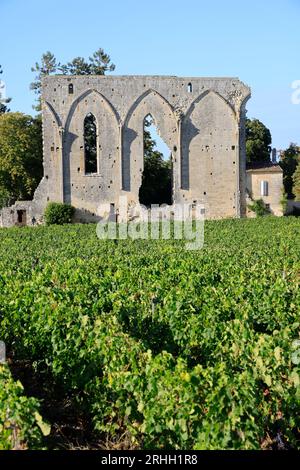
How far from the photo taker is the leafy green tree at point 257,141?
5309 centimetres

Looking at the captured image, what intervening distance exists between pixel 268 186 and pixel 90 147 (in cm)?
1298

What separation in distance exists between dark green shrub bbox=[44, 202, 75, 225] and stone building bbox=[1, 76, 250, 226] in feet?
2.79

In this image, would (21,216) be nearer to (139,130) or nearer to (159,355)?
(139,130)

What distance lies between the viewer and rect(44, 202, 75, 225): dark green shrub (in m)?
33.4

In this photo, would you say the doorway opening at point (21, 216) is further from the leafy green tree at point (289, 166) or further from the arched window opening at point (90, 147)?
the leafy green tree at point (289, 166)

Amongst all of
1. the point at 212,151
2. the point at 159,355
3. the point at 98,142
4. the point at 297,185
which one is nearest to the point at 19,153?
the point at 98,142

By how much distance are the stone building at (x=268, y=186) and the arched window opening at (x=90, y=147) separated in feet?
35.3

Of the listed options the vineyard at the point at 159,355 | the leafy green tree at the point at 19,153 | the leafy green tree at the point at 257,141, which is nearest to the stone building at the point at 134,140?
the leafy green tree at the point at 19,153

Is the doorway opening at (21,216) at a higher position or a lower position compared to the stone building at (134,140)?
lower

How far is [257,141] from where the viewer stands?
5297 cm

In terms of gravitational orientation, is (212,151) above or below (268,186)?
above

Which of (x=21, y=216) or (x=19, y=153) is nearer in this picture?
(x=21, y=216)

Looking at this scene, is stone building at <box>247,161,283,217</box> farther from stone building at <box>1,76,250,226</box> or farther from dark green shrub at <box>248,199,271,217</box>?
stone building at <box>1,76,250,226</box>

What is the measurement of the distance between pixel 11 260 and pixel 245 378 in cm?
1065
